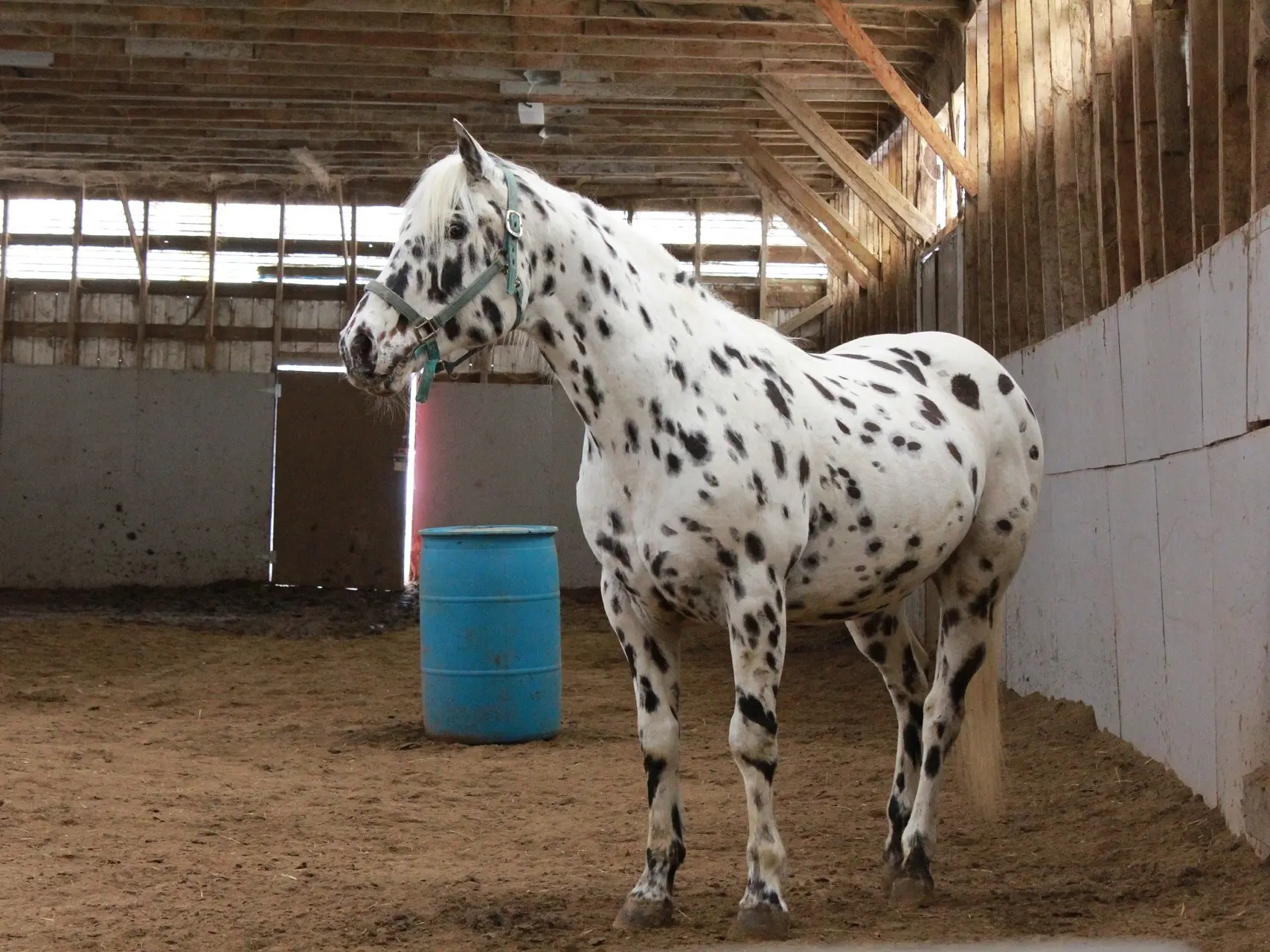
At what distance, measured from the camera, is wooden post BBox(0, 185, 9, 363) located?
14227 millimetres

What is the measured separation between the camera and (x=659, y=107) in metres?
11.1

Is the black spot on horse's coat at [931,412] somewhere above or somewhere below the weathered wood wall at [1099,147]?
below

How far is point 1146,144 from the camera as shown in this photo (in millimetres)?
4801

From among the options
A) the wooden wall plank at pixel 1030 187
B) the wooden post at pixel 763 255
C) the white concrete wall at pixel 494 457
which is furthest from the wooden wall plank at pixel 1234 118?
the white concrete wall at pixel 494 457

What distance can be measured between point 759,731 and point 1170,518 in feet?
6.84

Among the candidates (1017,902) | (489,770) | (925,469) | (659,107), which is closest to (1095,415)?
(925,469)

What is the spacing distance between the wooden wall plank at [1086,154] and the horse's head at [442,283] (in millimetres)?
3242

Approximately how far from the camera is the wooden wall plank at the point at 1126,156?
16.3 feet

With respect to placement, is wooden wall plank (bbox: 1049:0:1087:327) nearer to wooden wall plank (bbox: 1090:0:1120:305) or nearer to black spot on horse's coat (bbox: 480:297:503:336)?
wooden wall plank (bbox: 1090:0:1120:305)

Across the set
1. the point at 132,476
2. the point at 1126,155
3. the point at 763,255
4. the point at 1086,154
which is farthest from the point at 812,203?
the point at 132,476

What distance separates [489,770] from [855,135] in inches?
311

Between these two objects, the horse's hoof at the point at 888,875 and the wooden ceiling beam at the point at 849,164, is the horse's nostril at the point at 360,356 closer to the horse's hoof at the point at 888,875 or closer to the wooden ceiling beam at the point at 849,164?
the horse's hoof at the point at 888,875

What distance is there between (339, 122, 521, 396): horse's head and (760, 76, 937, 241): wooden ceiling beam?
659 cm

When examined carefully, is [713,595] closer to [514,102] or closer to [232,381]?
[514,102]
